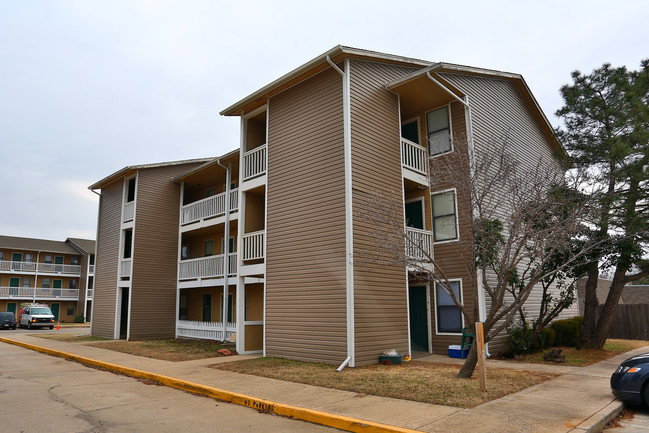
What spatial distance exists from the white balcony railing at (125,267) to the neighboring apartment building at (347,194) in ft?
15.7

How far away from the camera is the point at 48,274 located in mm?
49281

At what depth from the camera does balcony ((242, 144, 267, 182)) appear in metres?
15.8

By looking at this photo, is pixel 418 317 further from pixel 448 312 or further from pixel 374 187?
pixel 374 187

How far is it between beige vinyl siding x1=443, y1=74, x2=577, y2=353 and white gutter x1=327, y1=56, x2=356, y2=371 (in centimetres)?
417

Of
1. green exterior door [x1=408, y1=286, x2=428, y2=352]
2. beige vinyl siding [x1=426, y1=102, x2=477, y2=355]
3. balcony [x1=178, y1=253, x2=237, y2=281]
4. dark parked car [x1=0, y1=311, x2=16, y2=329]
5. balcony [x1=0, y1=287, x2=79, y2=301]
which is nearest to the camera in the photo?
beige vinyl siding [x1=426, y1=102, x2=477, y2=355]

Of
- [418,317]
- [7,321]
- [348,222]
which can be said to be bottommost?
[7,321]

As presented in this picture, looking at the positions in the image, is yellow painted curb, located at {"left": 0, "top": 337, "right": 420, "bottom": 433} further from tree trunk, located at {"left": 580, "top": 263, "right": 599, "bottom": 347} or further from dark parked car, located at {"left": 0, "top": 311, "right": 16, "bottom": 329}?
dark parked car, located at {"left": 0, "top": 311, "right": 16, "bottom": 329}

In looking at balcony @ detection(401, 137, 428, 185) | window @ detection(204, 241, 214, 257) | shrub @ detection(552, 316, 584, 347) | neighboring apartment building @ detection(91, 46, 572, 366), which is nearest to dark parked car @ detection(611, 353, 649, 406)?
neighboring apartment building @ detection(91, 46, 572, 366)

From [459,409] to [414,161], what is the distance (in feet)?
31.2

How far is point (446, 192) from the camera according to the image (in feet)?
49.9

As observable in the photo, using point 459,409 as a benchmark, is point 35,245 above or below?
above

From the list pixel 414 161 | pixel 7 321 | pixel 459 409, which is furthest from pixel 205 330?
pixel 7 321

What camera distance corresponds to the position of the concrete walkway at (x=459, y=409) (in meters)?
6.41

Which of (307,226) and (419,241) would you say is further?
(419,241)
